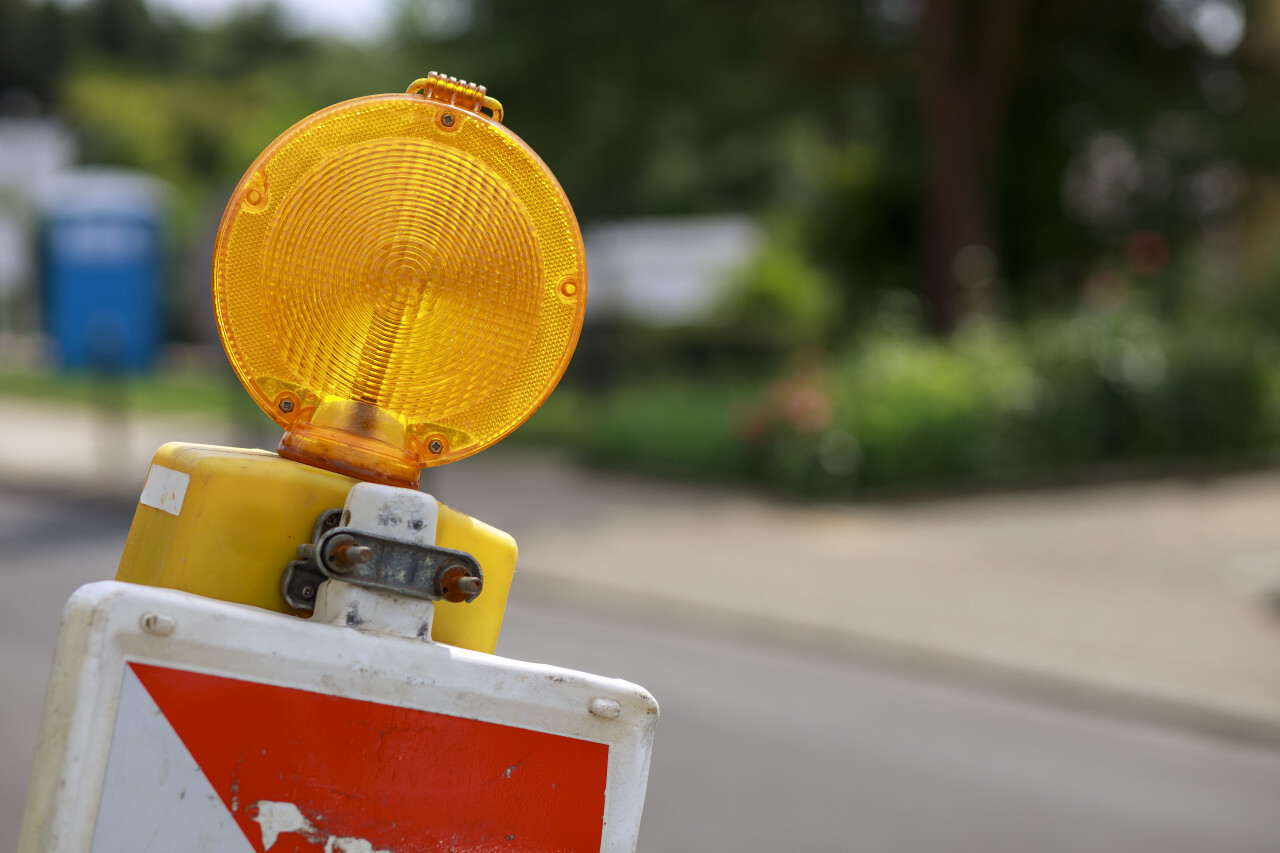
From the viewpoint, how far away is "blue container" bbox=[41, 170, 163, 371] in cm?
2236

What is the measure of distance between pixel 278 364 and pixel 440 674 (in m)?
0.38

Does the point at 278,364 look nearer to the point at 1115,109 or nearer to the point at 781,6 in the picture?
the point at 781,6

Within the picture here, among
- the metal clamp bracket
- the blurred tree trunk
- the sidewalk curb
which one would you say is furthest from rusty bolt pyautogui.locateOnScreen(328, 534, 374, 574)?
the blurred tree trunk

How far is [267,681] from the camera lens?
1180 millimetres

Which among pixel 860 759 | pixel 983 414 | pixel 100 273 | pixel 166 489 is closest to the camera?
pixel 166 489

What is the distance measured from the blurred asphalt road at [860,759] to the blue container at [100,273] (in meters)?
16.3

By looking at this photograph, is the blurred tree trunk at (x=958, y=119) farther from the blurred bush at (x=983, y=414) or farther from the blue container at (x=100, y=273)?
the blue container at (x=100, y=273)

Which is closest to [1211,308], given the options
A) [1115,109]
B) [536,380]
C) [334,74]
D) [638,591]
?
[1115,109]

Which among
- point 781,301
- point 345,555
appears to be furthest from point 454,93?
point 781,301

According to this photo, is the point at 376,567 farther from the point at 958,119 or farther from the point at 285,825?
the point at 958,119

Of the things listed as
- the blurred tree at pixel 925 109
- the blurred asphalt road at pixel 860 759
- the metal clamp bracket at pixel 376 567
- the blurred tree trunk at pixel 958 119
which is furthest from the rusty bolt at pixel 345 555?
the blurred tree trunk at pixel 958 119

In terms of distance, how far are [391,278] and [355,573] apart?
32 centimetres

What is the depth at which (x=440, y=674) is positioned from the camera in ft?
4.03

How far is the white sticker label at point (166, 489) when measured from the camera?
1299mm
